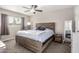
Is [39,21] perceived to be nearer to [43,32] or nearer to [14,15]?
[43,32]

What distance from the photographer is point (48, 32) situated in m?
1.57

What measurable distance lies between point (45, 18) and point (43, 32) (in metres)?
0.32

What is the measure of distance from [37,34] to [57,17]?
0.57m

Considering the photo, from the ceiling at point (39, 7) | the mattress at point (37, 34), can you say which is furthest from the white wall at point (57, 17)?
the mattress at point (37, 34)

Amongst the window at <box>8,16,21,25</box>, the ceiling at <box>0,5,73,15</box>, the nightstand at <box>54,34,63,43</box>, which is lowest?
the nightstand at <box>54,34,63,43</box>

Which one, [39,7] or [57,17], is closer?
[39,7]

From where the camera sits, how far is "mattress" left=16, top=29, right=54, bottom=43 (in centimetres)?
146

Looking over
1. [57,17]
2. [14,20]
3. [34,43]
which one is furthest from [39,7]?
[34,43]

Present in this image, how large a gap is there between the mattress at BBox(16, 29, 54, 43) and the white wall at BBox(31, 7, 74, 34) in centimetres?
20

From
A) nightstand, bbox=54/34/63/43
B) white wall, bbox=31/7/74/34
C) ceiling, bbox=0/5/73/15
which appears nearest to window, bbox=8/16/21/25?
ceiling, bbox=0/5/73/15

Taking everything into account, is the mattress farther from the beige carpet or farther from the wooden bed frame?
the beige carpet

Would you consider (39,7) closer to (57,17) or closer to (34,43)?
(57,17)

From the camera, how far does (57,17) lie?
5.12ft
